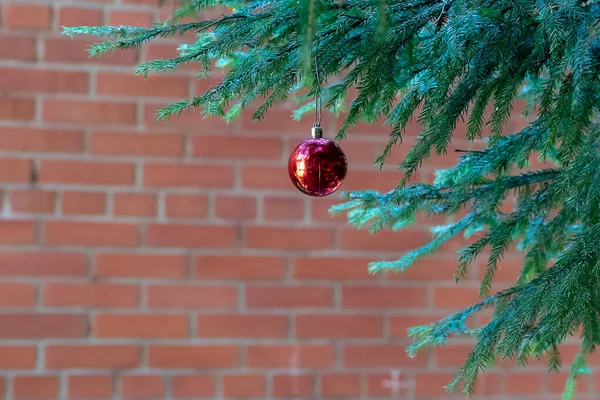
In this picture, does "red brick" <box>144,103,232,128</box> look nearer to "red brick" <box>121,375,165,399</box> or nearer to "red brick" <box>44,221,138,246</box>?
"red brick" <box>44,221,138,246</box>

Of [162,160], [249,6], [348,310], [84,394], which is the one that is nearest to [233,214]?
[162,160]

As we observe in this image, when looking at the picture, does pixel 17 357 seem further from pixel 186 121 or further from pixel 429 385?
pixel 429 385

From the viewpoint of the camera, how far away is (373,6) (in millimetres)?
822

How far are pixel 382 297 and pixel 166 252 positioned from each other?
22.8 inches

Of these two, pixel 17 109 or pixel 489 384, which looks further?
pixel 489 384

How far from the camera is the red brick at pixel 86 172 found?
171 centimetres

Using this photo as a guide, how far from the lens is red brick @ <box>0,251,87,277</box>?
168 cm

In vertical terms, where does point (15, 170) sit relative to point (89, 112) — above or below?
below

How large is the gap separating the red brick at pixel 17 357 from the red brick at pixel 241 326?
16.2 inches

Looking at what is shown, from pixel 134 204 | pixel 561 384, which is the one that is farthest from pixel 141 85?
pixel 561 384

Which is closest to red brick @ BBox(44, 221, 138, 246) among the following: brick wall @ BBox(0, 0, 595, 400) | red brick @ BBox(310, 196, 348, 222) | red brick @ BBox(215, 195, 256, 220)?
brick wall @ BBox(0, 0, 595, 400)

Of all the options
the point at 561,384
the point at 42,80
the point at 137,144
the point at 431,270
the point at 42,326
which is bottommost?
the point at 561,384

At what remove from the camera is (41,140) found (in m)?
1.71

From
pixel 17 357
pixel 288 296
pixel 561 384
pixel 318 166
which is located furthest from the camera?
pixel 561 384
